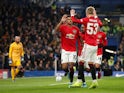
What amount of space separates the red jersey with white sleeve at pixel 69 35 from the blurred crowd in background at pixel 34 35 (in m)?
14.5

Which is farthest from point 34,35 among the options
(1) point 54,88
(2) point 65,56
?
(1) point 54,88

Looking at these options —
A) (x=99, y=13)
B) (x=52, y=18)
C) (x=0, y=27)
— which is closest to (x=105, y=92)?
(x=0, y=27)

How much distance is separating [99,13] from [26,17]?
38.6ft

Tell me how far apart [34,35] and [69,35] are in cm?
1889

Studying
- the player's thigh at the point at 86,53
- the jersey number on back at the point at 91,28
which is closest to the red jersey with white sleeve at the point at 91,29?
the jersey number on back at the point at 91,28

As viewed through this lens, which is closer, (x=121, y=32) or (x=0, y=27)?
(x=0, y=27)

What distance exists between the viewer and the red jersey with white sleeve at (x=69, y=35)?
16.3 meters

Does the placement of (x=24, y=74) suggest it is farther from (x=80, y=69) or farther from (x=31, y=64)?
(x=80, y=69)

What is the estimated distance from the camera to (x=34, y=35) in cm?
3512

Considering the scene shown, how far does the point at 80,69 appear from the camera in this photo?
50.8 ft

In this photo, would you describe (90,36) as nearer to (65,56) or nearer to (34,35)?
(65,56)

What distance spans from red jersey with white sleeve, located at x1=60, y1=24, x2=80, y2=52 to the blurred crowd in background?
570 inches

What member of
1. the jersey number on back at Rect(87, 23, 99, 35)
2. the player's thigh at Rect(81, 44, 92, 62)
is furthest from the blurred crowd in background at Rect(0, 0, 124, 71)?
the jersey number on back at Rect(87, 23, 99, 35)

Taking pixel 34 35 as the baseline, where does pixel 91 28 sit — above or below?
above
